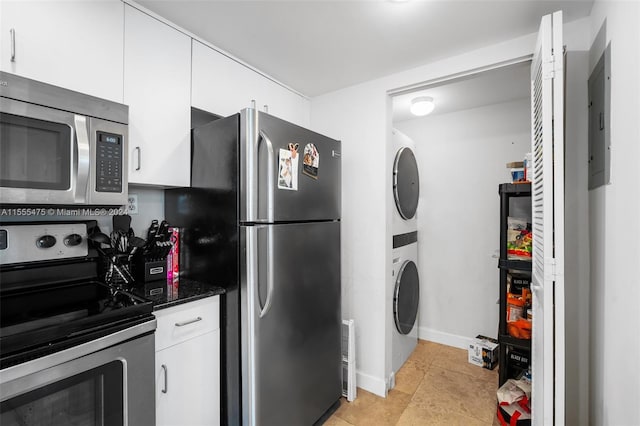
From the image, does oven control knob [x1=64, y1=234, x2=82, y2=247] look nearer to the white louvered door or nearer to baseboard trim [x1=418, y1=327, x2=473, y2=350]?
the white louvered door

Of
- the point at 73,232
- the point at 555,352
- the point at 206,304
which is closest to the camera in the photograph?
the point at 555,352

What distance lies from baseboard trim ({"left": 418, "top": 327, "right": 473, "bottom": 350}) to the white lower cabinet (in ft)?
7.58

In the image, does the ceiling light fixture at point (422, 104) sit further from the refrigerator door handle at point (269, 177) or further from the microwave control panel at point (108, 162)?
the microwave control panel at point (108, 162)

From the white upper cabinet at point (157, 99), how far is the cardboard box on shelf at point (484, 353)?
2.70 meters

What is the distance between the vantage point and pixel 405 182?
247 cm

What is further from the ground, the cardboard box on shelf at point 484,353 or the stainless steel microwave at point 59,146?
the stainless steel microwave at point 59,146

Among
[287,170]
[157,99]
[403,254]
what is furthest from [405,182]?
[157,99]

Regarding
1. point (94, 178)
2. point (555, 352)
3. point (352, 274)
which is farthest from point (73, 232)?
point (555, 352)

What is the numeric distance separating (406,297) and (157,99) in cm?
229

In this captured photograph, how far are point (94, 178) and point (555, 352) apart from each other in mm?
2018

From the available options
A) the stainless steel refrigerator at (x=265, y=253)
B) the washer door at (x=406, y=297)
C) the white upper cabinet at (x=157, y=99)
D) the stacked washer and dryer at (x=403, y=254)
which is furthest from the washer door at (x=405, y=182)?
the white upper cabinet at (x=157, y=99)

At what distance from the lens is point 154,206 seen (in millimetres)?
1852

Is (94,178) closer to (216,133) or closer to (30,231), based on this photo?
(30,231)

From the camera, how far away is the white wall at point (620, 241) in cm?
88
